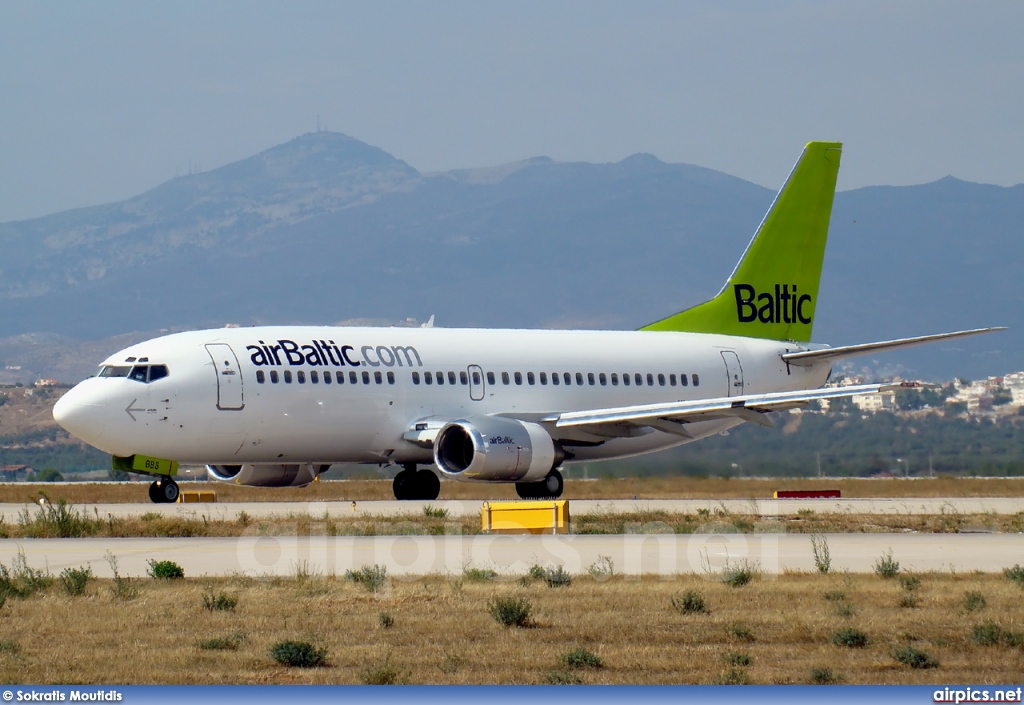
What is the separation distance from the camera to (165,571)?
19203 millimetres

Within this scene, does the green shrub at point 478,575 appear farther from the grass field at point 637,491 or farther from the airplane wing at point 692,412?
the grass field at point 637,491

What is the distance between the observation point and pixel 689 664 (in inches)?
519

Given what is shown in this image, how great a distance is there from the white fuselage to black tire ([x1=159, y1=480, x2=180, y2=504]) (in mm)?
627

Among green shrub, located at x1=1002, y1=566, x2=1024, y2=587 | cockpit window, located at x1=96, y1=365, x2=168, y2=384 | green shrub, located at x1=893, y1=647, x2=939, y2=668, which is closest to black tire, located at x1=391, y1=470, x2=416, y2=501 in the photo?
cockpit window, located at x1=96, y1=365, x2=168, y2=384

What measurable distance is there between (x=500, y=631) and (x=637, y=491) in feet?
87.0

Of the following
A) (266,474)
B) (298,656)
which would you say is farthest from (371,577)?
(266,474)

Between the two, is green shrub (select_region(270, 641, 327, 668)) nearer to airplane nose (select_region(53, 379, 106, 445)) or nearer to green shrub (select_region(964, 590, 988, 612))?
green shrub (select_region(964, 590, 988, 612))

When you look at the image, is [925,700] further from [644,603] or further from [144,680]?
[644,603]

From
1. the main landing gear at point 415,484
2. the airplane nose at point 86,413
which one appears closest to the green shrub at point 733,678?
the airplane nose at point 86,413

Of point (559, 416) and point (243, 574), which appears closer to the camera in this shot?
point (243, 574)

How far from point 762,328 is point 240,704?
118 feet

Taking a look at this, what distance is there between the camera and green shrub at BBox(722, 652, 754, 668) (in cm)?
1311

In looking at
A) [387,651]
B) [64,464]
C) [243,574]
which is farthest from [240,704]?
[64,464]

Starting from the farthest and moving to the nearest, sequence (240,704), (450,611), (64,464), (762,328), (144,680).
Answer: (64,464)
(762,328)
(450,611)
(144,680)
(240,704)
